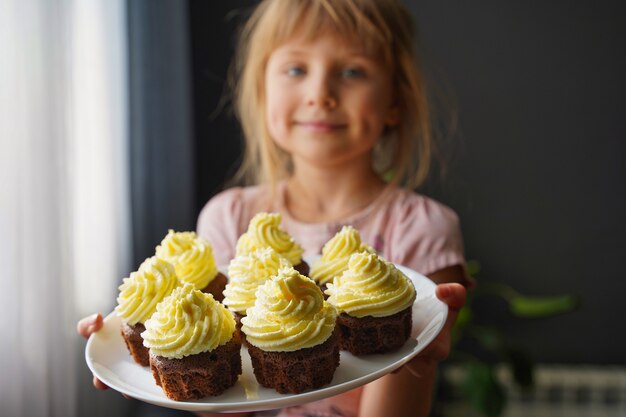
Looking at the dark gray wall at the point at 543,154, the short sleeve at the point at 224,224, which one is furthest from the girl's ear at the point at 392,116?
the dark gray wall at the point at 543,154

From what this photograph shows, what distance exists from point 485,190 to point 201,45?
162 cm

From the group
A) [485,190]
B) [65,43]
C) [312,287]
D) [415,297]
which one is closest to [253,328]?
[312,287]

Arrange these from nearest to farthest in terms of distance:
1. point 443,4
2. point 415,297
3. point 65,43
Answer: point 415,297 → point 65,43 → point 443,4

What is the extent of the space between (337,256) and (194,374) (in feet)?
1.63

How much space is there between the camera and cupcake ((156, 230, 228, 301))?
4.95ft

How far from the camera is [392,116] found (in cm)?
205

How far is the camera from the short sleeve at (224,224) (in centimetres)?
203

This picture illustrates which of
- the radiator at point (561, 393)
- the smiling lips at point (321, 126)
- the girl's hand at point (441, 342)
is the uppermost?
the smiling lips at point (321, 126)

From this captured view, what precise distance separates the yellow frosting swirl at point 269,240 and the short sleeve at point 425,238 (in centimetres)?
37

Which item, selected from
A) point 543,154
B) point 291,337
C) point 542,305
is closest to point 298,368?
point 291,337

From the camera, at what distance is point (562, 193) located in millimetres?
3215

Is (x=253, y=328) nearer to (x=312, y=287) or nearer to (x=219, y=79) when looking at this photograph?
(x=312, y=287)

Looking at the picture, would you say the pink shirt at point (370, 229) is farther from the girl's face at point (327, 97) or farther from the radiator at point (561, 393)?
the radiator at point (561, 393)

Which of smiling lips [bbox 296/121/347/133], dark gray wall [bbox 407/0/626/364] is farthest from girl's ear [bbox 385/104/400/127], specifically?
dark gray wall [bbox 407/0/626/364]
